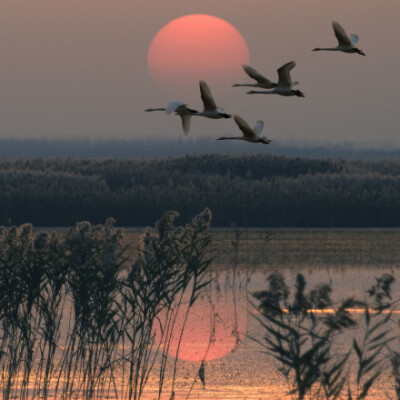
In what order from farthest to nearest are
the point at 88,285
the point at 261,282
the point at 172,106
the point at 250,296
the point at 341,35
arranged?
the point at 261,282, the point at 250,296, the point at 88,285, the point at 341,35, the point at 172,106

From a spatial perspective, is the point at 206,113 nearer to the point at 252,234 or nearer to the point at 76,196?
the point at 252,234

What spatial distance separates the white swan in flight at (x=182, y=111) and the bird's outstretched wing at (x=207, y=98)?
0.37ft

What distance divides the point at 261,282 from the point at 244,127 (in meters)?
15.4

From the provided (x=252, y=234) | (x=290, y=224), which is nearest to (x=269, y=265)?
(x=252, y=234)

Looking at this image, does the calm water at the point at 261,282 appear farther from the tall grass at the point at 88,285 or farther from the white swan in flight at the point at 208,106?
the white swan in flight at the point at 208,106

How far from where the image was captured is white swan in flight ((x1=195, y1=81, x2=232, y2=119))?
683 centimetres

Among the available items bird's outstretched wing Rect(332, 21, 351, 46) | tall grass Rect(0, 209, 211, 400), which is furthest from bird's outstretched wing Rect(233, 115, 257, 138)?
tall grass Rect(0, 209, 211, 400)

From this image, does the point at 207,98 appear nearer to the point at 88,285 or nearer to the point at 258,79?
the point at 258,79

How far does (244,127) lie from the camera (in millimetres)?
6816

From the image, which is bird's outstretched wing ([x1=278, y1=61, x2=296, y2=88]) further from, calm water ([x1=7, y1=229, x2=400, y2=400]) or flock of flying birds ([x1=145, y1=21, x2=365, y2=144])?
calm water ([x1=7, y1=229, x2=400, y2=400])

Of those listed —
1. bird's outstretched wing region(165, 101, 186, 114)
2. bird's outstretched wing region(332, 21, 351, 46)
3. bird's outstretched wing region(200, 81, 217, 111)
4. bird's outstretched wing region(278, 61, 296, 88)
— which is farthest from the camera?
bird's outstretched wing region(332, 21, 351, 46)

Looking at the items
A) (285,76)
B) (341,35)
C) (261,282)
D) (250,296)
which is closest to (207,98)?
(285,76)

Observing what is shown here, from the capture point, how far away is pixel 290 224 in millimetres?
38625

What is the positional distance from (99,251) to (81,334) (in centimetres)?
91
